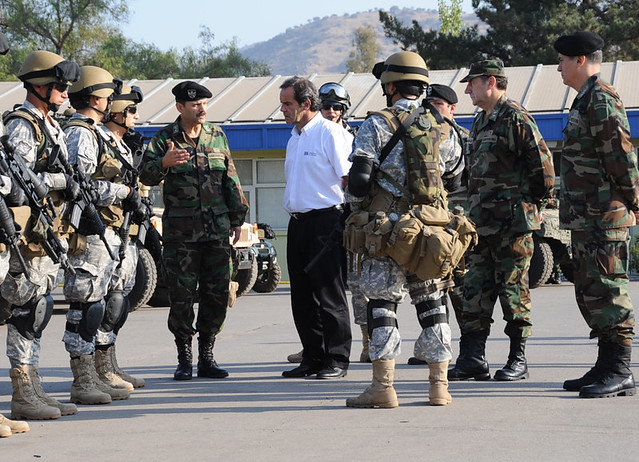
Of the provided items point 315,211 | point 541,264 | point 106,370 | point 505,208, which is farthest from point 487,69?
point 541,264

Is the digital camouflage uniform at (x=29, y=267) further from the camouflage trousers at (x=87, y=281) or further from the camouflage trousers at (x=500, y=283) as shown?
the camouflage trousers at (x=500, y=283)

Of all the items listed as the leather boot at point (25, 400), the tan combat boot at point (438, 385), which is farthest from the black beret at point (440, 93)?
the leather boot at point (25, 400)

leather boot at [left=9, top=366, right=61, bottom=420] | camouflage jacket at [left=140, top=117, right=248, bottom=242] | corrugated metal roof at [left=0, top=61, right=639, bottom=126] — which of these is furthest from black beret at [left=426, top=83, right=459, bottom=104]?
corrugated metal roof at [left=0, top=61, right=639, bottom=126]

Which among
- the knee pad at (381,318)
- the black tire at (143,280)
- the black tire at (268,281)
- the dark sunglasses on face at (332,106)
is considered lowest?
the black tire at (268,281)

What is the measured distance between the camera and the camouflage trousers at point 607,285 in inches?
261

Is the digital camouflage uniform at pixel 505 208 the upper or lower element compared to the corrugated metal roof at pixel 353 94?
lower

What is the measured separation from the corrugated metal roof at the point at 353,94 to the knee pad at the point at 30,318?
1655 centimetres

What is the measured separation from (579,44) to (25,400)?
3960 mm

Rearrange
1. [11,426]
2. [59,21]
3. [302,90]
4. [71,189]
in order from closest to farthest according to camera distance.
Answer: [11,426] → [71,189] → [302,90] → [59,21]

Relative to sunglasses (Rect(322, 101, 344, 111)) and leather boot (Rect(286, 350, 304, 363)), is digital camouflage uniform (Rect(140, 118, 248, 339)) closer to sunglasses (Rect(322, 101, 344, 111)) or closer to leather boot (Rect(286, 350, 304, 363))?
leather boot (Rect(286, 350, 304, 363))

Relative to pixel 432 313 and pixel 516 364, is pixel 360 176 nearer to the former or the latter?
pixel 432 313

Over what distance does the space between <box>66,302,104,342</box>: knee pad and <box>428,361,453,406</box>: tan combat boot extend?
2.09 m

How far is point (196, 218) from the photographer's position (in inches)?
309

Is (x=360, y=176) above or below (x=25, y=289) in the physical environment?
above
